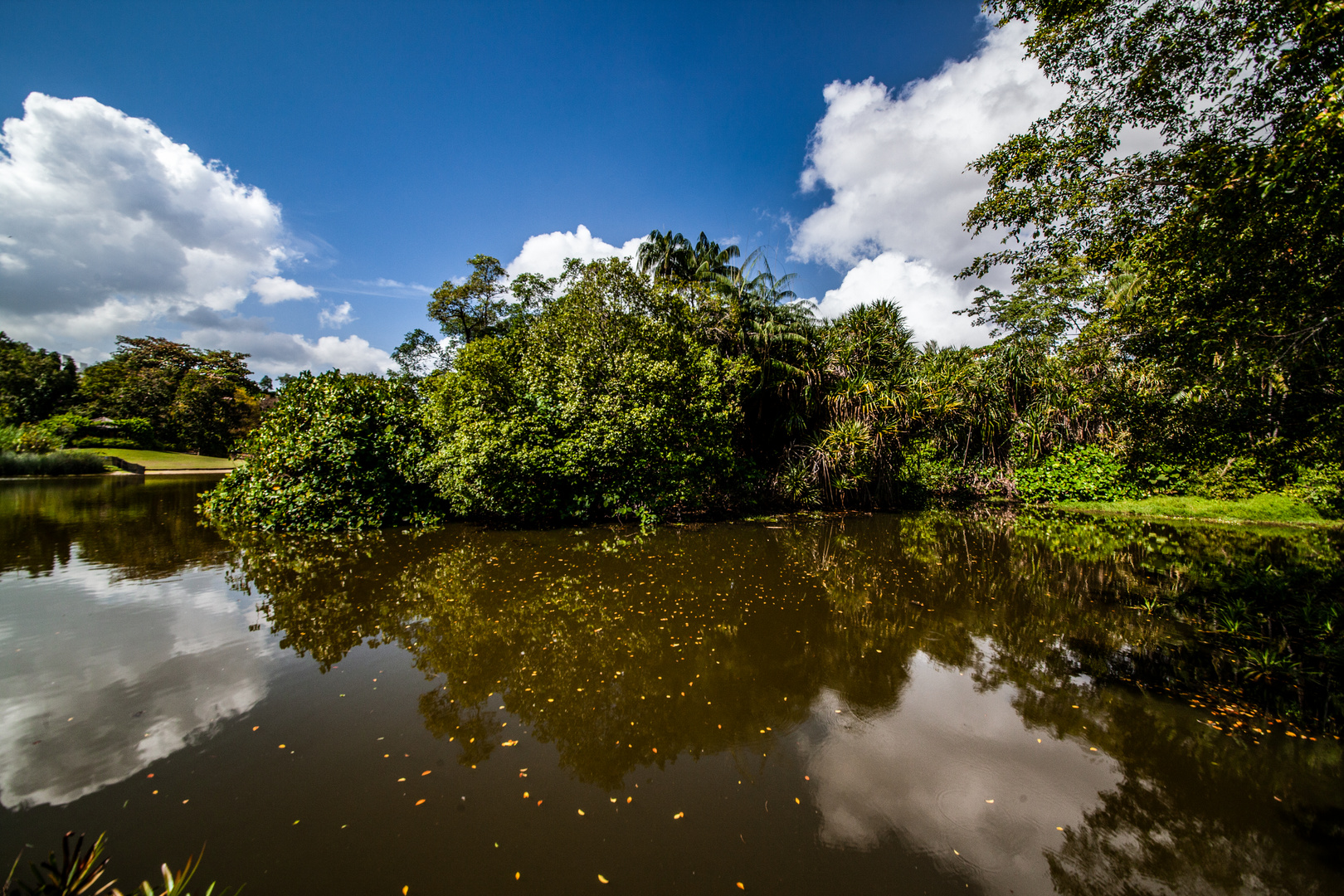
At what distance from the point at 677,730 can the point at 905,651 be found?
10.0 feet

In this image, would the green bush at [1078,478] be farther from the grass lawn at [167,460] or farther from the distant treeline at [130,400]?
the distant treeline at [130,400]

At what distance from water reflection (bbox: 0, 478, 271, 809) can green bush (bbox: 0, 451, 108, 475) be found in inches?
840

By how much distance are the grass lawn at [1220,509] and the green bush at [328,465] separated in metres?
21.1

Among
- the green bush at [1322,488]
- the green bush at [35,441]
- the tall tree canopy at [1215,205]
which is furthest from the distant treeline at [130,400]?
the green bush at [1322,488]

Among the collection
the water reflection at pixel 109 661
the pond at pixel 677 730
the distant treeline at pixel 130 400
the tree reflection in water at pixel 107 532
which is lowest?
the tree reflection in water at pixel 107 532

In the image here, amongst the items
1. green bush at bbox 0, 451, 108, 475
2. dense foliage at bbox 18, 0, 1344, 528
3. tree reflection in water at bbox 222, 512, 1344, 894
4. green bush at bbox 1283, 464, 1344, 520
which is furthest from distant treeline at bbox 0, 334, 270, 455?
green bush at bbox 1283, 464, 1344, 520

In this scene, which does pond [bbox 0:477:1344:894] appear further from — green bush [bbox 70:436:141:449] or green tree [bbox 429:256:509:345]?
green bush [bbox 70:436:141:449]

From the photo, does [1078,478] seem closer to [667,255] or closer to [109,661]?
[667,255]

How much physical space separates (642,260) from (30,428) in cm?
3656

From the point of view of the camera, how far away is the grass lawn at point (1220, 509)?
553 inches

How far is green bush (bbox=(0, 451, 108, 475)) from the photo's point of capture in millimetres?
23188

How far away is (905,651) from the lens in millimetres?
5605

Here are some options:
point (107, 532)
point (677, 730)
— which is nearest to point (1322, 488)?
point (677, 730)

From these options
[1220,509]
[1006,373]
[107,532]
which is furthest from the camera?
[1006,373]
